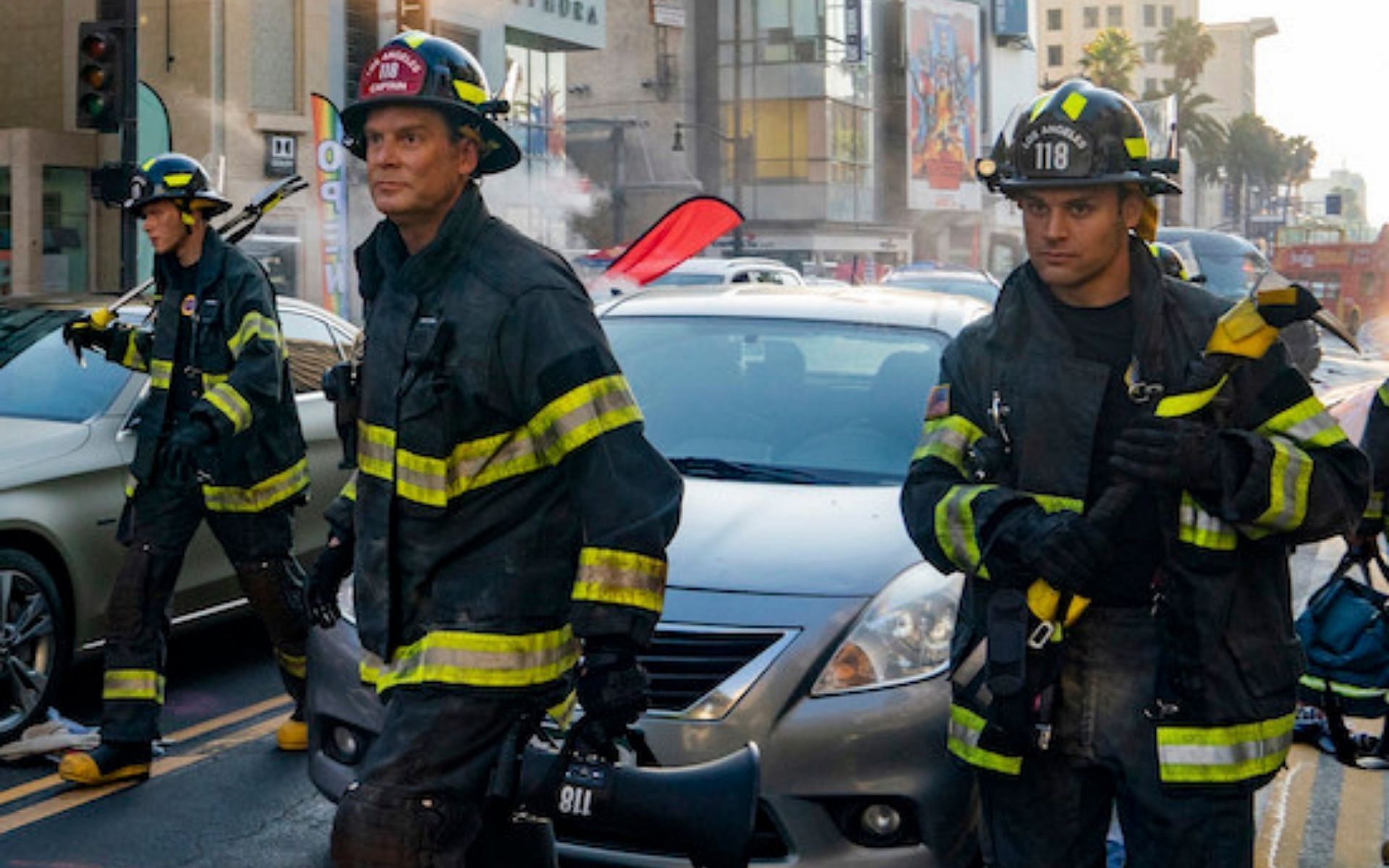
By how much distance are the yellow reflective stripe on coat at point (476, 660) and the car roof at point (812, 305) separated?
2868 mm

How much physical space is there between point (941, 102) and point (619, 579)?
235 ft

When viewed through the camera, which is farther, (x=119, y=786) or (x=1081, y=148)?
(x=119, y=786)

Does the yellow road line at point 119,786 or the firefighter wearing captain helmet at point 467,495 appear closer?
the firefighter wearing captain helmet at point 467,495

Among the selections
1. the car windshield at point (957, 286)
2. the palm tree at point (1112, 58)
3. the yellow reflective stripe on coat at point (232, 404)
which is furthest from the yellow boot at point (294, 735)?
the palm tree at point (1112, 58)

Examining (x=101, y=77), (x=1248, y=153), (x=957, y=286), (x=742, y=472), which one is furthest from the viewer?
(x=1248, y=153)

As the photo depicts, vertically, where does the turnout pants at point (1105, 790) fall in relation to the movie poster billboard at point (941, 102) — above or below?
below

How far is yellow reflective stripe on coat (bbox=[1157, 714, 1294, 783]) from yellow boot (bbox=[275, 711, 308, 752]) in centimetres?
383

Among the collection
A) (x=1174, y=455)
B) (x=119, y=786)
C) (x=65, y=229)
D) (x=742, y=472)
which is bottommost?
(x=119, y=786)

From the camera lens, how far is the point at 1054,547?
119 inches

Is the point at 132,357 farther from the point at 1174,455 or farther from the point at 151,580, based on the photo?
the point at 1174,455

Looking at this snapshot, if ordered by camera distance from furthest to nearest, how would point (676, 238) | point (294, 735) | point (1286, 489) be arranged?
Answer: point (676, 238)
point (294, 735)
point (1286, 489)

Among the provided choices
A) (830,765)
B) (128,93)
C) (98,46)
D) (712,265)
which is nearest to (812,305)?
(830,765)

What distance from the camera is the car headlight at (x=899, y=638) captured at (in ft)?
14.1

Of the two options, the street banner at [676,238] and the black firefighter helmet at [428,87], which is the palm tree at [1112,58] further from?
the black firefighter helmet at [428,87]
